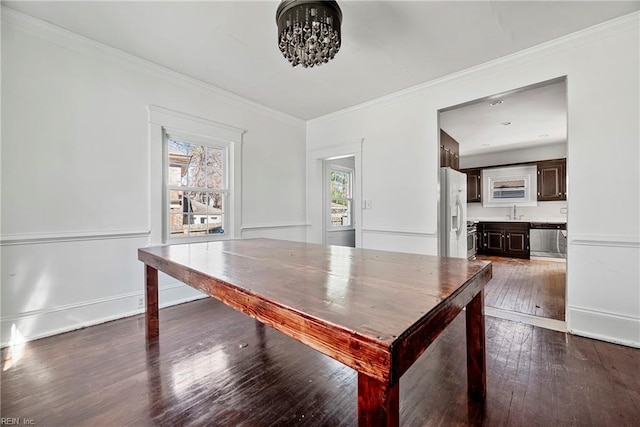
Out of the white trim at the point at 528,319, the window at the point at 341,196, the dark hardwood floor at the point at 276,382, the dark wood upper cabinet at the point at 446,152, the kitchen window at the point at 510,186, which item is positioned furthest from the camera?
the kitchen window at the point at 510,186

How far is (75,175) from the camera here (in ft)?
7.87

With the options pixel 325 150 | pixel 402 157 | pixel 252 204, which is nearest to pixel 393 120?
pixel 402 157

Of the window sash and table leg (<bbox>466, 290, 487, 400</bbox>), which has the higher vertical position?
the window sash

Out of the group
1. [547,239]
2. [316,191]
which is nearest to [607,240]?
[316,191]

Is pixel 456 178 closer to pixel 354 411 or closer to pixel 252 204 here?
pixel 252 204

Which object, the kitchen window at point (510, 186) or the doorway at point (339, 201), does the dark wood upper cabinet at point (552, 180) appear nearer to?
the kitchen window at point (510, 186)

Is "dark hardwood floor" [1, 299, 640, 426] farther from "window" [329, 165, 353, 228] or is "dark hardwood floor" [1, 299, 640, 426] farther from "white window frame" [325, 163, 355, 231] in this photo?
"window" [329, 165, 353, 228]

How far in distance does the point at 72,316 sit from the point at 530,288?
5.15m

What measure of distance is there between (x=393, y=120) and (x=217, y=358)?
327 cm

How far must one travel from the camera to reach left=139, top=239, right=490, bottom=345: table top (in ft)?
2.59

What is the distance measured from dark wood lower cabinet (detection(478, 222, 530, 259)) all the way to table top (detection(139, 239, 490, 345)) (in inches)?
215

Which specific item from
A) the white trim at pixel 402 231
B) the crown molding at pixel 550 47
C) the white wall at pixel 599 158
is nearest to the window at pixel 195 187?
the white trim at pixel 402 231

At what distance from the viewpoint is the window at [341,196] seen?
518cm

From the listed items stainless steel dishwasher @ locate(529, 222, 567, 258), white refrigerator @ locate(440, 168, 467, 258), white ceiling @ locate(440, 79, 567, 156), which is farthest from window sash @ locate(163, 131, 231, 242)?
stainless steel dishwasher @ locate(529, 222, 567, 258)
